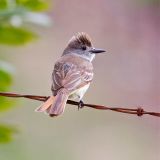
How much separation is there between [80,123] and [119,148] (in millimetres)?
729

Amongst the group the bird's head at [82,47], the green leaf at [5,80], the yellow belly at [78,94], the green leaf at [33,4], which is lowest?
the green leaf at [5,80]

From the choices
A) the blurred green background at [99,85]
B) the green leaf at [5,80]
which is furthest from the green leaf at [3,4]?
the blurred green background at [99,85]

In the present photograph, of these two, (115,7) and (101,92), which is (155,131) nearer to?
(101,92)

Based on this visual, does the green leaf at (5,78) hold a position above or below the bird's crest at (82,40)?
below

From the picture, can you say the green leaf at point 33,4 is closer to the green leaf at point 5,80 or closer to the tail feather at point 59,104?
the green leaf at point 5,80

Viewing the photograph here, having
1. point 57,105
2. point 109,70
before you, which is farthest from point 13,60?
point 57,105

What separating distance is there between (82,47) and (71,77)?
3.52ft

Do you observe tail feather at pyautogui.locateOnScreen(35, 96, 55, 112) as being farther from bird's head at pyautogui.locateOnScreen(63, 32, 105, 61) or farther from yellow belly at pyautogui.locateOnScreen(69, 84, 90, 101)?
bird's head at pyautogui.locateOnScreen(63, 32, 105, 61)

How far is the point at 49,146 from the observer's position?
11734mm

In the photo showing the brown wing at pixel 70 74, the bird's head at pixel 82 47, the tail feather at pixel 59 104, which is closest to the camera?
the tail feather at pixel 59 104

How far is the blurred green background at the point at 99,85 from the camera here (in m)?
11.8

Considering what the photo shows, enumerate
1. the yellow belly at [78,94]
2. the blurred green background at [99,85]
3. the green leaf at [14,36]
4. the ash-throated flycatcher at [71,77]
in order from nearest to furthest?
the green leaf at [14,36] → the ash-throated flycatcher at [71,77] → the yellow belly at [78,94] → the blurred green background at [99,85]

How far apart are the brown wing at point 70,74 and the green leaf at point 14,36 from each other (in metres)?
0.71

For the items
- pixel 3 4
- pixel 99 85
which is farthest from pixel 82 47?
pixel 99 85
